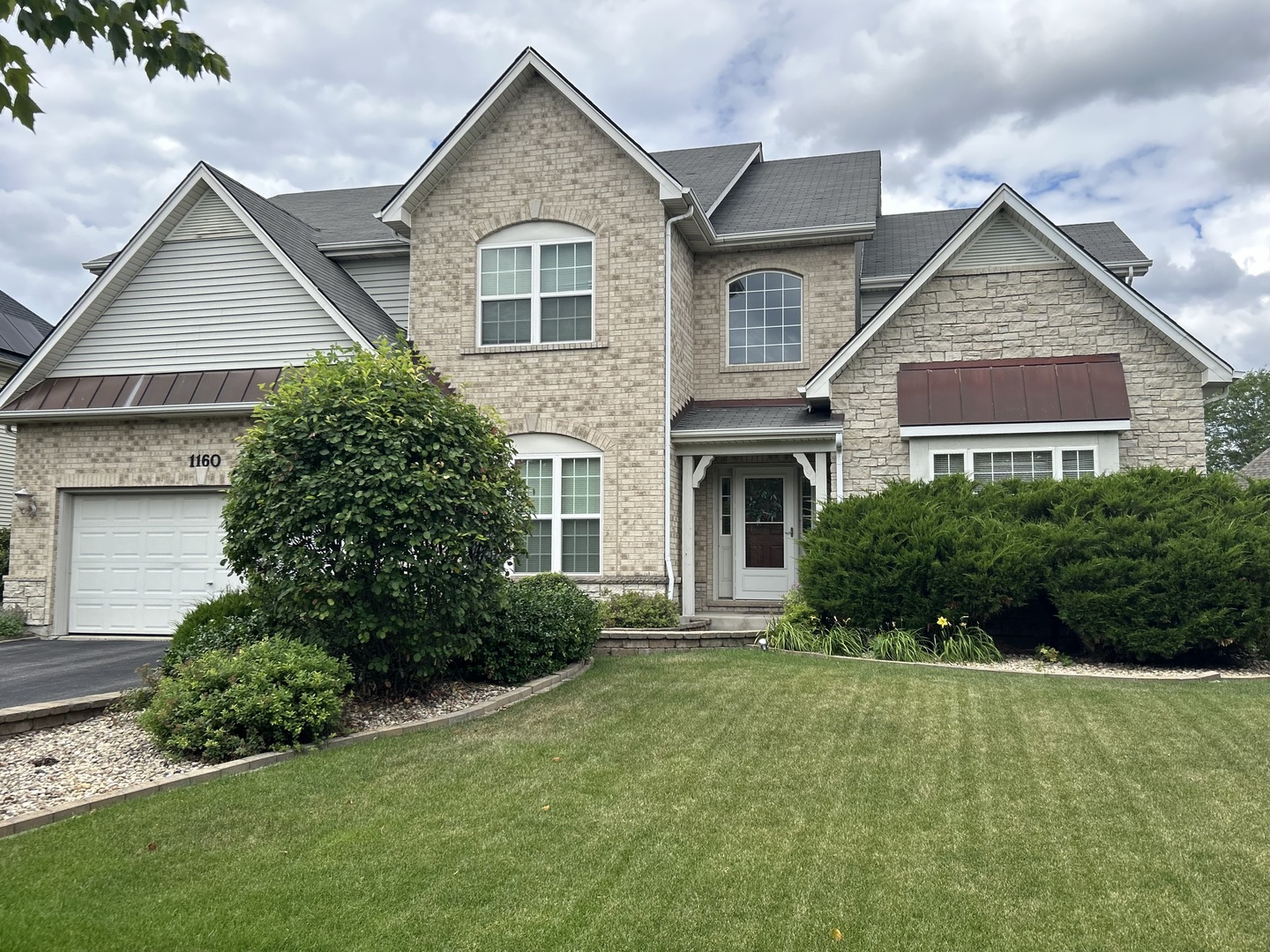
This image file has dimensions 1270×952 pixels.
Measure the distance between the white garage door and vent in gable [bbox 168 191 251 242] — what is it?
4241 millimetres

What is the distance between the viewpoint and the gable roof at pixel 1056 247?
13.1m

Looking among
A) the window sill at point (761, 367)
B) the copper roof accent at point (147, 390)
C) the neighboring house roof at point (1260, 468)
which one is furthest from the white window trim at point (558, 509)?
the neighboring house roof at point (1260, 468)

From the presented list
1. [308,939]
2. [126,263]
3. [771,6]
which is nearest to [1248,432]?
[771,6]

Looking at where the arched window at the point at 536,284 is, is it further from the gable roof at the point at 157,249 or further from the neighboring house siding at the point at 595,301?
the gable roof at the point at 157,249

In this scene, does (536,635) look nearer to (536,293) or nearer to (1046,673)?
(1046,673)

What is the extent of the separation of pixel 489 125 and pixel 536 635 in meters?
9.07

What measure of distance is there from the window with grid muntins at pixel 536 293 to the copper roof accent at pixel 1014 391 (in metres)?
5.06

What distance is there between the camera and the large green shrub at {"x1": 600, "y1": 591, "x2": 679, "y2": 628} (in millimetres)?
13406

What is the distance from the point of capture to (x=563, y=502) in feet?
47.9

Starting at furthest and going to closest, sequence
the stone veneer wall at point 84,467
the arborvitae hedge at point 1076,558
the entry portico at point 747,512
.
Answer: the entry portico at point 747,512 → the stone veneer wall at point 84,467 → the arborvitae hedge at point 1076,558

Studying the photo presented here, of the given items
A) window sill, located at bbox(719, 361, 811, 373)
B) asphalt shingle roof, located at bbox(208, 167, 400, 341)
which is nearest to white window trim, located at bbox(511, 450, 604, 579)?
→ window sill, located at bbox(719, 361, 811, 373)

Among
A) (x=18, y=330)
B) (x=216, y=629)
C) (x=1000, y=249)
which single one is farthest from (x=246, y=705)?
(x=18, y=330)

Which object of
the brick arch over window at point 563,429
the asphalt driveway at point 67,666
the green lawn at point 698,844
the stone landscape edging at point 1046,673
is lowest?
the green lawn at point 698,844

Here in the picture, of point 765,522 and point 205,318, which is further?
point 765,522
